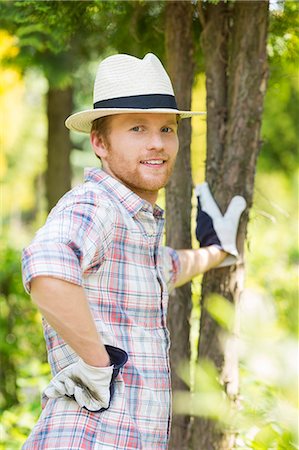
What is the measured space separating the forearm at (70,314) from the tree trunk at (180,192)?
1.40 metres

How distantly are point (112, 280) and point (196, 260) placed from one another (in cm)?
85

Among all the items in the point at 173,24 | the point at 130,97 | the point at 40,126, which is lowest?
the point at 40,126

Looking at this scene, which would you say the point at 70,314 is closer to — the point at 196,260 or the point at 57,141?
the point at 196,260

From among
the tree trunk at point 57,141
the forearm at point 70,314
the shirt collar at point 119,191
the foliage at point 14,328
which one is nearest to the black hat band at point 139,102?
the shirt collar at point 119,191

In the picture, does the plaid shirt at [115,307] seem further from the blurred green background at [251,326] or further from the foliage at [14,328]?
the foliage at [14,328]

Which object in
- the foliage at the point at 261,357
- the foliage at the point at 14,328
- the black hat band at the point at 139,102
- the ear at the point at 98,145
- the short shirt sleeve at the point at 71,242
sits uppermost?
the black hat band at the point at 139,102

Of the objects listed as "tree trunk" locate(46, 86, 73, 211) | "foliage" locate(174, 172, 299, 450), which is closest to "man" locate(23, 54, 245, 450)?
"foliage" locate(174, 172, 299, 450)

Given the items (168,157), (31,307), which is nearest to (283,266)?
(31,307)

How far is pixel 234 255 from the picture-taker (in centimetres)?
321

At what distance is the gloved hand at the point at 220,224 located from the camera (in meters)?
3.14

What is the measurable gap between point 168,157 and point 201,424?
1.43 meters

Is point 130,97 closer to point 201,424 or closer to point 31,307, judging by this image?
point 201,424

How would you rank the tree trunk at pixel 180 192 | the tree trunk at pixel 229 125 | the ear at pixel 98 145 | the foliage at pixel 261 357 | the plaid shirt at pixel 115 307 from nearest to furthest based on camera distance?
1. the foliage at pixel 261 357
2. the plaid shirt at pixel 115 307
3. the ear at pixel 98 145
4. the tree trunk at pixel 229 125
5. the tree trunk at pixel 180 192

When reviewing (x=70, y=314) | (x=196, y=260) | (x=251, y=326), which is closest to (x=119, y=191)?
(x=70, y=314)
